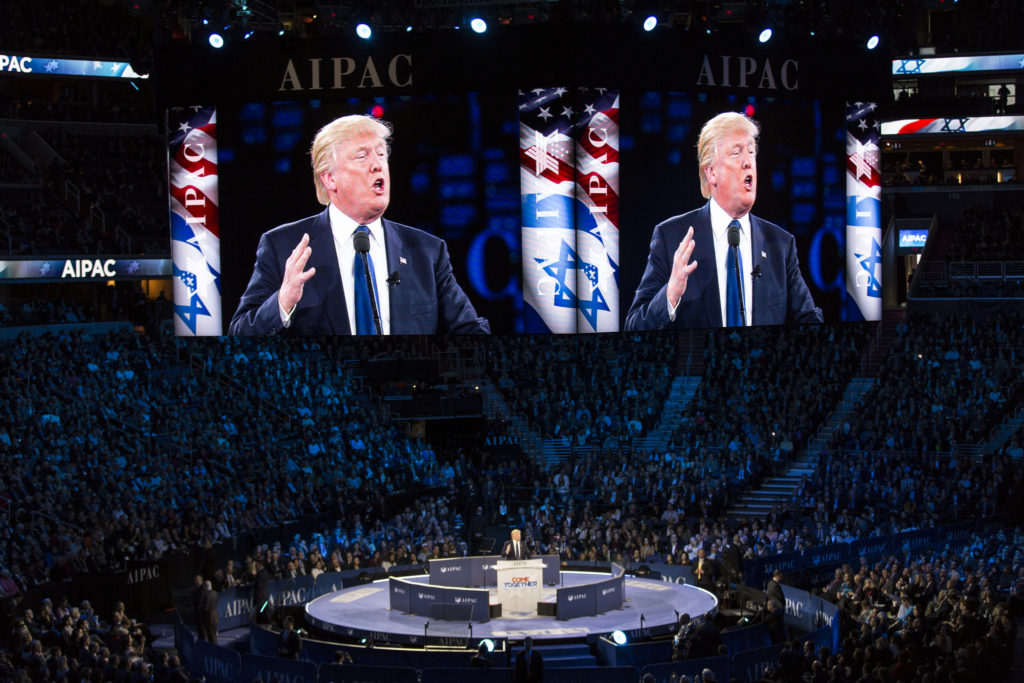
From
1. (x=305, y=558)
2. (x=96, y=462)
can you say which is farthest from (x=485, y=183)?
(x=96, y=462)

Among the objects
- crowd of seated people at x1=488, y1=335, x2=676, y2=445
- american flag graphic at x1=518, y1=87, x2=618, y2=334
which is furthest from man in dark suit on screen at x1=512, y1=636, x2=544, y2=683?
crowd of seated people at x1=488, y1=335, x2=676, y2=445

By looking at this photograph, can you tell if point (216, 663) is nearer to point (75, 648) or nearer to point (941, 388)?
point (75, 648)

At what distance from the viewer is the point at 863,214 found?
27500 mm

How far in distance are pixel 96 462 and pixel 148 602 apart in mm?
5405

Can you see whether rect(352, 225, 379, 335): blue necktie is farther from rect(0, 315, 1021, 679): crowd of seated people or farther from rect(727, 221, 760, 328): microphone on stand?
rect(727, 221, 760, 328): microphone on stand

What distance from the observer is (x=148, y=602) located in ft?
80.7

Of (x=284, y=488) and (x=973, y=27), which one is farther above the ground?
(x=973, y=27)

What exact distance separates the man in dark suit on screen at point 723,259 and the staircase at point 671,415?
918cm

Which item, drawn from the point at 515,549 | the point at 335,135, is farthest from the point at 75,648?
the point at 335,135

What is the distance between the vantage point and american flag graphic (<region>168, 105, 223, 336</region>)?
25203mm

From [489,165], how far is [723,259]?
15.2 feet

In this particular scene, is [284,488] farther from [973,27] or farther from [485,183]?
[973,27]

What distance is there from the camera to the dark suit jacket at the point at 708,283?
24.9m

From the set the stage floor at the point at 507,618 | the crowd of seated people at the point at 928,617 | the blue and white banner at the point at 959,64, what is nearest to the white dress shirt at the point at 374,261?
the stage floor at the point at 507,618
